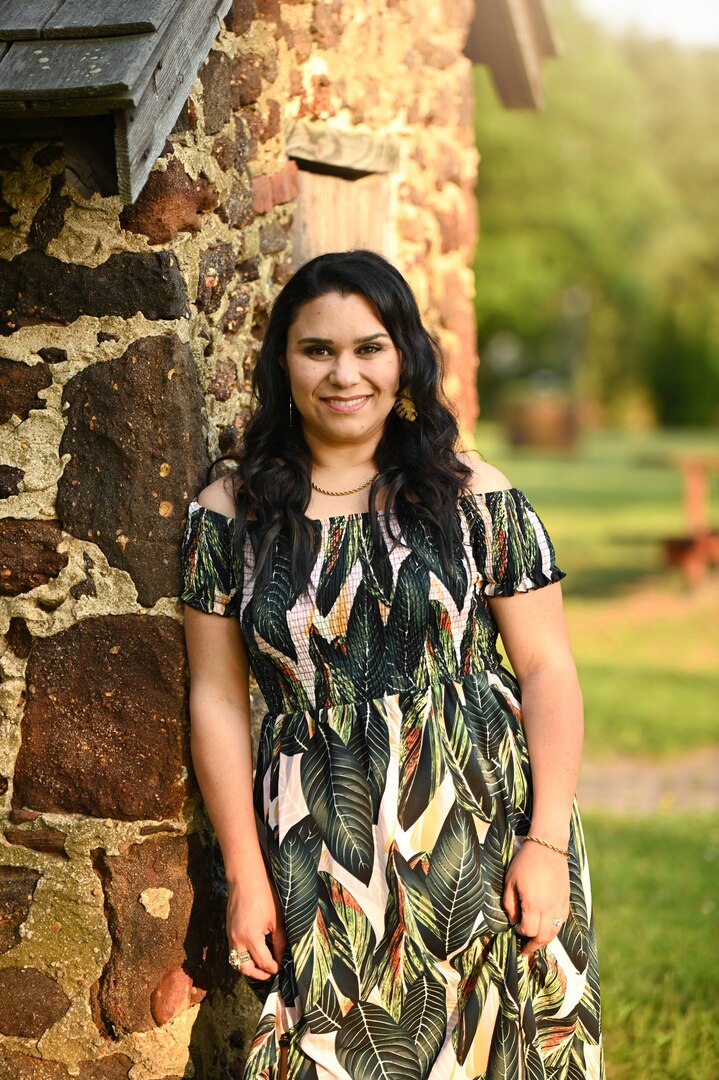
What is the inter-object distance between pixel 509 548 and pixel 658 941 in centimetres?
274

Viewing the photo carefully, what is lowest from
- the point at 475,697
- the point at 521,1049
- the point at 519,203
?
the point at 521,1049

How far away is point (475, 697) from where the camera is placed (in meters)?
2.58

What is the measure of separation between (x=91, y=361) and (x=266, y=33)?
3.21ft

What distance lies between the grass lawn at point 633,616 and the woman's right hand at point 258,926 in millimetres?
5307

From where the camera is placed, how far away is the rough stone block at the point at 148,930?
272 cm

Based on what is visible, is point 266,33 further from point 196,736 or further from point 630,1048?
point 630,1048

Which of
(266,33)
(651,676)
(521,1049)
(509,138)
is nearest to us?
(521,1049)

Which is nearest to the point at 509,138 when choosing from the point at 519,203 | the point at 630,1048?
the point at 519,203

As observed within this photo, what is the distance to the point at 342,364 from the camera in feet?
8.40

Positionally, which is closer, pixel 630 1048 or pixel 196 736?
pixel 196 736

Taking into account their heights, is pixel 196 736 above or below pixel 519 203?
below

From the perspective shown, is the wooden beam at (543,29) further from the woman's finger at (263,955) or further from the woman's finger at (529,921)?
the woman's finger at (263,955)

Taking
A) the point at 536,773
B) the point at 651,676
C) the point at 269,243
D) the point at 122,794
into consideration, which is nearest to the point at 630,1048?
the point at 536,773

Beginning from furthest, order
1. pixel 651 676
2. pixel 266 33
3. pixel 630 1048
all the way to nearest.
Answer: pixel 651 676 → pixel 630 1048 → pixel 266 33
